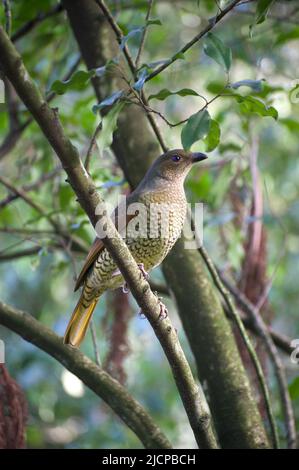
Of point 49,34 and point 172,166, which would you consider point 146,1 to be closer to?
point 49,34

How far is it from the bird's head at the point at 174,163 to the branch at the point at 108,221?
1.12 meters

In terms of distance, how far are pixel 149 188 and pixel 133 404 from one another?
109 centimetres

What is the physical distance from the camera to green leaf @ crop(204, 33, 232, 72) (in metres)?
2.63

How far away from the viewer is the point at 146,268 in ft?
11.7

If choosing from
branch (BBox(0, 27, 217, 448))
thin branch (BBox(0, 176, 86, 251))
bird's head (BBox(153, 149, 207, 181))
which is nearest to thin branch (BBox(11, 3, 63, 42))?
thin branch (BBox(0, 176, 86, 251))

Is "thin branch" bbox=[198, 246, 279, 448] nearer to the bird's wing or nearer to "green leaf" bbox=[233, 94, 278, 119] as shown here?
the bird's wing

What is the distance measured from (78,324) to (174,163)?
0.98 metres

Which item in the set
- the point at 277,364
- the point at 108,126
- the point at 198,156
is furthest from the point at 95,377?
the point at 198,156

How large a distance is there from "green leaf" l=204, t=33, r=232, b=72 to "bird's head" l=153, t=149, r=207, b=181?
0.88 m

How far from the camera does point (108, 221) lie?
2.26 meters

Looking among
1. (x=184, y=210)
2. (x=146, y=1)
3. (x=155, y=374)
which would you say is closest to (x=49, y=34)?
(x=146, y=1)

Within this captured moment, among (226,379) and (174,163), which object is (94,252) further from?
(226,379)

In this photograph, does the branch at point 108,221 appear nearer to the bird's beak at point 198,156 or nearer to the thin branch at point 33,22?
the bird's beak at point 198,156

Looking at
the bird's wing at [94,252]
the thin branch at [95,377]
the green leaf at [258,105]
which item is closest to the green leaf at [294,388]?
the thin branch at [95,377]
